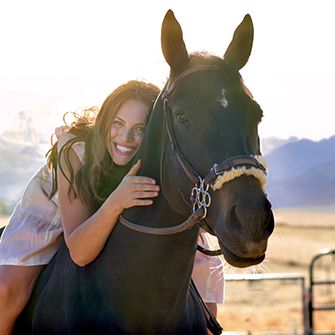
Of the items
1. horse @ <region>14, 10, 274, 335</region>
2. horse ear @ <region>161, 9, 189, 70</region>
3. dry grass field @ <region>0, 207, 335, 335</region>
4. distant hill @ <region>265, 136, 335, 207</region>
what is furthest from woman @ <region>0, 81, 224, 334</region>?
distant hill @ <region>265, 136, 335, 207</region>

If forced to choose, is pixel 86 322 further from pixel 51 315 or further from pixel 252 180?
pixel 252 180

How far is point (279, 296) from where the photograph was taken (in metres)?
26.9

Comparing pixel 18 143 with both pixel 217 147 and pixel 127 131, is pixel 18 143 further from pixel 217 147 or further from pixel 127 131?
pixel 217 147

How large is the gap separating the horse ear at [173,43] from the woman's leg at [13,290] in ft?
4.57

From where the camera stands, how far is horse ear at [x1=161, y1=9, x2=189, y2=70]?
3852 millimetres

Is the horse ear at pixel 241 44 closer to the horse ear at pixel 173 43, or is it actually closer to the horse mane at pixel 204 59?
the horse mane at pixel 204 59

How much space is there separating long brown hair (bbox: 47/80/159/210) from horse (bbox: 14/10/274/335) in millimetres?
273

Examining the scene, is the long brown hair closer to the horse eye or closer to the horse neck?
the horse neck

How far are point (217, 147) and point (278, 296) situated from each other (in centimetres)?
2388

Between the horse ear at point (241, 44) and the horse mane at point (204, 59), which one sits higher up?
the horse ear at point (241, 44)

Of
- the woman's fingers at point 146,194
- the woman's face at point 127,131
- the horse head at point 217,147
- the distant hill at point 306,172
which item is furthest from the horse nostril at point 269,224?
the distant hill at point 306,172

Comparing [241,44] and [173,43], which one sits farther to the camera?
[241,44]

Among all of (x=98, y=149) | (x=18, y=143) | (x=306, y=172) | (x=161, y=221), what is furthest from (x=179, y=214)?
(x=306, y=172)

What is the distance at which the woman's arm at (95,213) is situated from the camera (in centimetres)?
397
